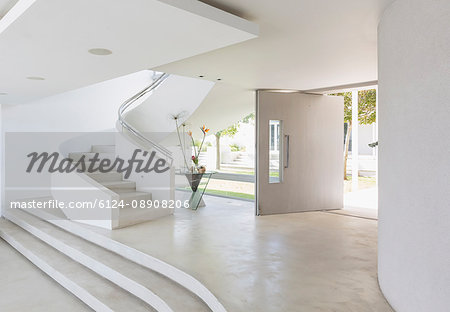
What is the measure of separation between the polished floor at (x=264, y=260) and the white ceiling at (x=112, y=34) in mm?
2090

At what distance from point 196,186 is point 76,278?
3.16m

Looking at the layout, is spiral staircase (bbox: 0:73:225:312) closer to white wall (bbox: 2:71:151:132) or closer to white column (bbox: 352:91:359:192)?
white wall (bbox: 2:71:151:132)

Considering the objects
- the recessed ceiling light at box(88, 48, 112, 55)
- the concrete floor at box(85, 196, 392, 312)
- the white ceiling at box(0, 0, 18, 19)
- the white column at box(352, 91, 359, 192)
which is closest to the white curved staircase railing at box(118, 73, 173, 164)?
the concrete floor at box(85, 196, 392, 312)

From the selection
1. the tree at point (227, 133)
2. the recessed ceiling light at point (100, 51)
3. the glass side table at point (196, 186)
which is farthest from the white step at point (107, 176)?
the tree at point (227, 133)

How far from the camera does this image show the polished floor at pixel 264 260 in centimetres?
265

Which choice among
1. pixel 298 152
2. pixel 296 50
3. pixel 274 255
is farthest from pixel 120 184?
pixel 296 50

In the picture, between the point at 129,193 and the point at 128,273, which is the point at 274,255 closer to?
the point at 128,273

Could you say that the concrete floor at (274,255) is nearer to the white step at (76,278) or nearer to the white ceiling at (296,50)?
the white step at (76,278)

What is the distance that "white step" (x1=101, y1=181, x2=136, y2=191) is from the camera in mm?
5914

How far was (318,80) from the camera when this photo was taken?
17.1ft

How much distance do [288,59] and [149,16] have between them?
2.18 meters

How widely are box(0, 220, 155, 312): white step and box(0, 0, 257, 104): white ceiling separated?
2.32 metres

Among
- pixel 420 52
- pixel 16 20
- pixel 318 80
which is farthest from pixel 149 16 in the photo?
pixel 318 80

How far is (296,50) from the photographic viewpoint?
3605 millimetres
